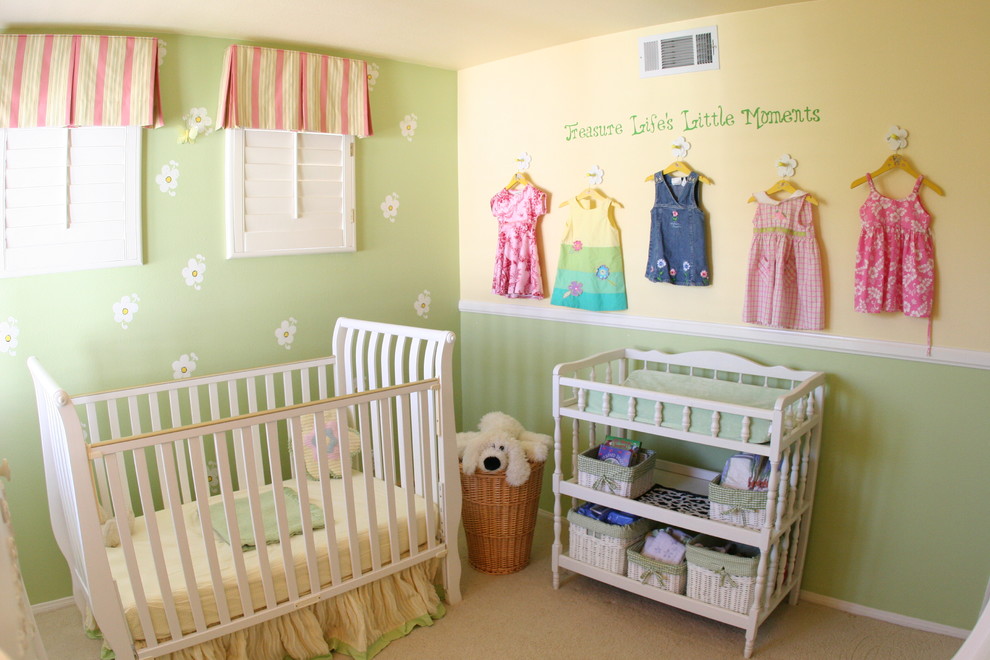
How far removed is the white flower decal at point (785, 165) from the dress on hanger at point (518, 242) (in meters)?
1.00

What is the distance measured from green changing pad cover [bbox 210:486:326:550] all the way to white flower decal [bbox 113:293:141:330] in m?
0.73

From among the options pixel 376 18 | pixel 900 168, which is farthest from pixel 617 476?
pixel 376 18

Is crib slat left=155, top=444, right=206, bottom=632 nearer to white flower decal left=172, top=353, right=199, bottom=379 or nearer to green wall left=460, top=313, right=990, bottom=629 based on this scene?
white flower decal left=172, top=353, right=199, bottom=379

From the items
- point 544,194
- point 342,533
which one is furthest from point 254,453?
point 544,194

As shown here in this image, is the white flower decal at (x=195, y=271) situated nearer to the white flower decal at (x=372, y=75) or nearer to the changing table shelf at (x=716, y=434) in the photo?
the white flower decal at (x=372, y=75)

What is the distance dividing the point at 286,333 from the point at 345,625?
3.97ft

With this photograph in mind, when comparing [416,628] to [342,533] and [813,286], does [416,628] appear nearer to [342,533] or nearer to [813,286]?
[342,533]

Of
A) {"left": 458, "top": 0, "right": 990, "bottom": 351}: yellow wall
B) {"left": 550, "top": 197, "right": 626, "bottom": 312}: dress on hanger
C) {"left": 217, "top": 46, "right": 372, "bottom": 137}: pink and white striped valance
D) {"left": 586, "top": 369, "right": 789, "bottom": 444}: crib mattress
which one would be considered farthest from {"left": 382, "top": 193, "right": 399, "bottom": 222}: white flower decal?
{"left": 586, "top": 369, "right": 789, "bottom": 444}: crib mattress

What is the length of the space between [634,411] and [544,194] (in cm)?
116

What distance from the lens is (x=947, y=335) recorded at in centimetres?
228

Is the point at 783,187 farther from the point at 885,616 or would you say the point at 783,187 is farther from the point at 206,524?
the point at 206,524

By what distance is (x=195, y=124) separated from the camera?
2666 millimetres

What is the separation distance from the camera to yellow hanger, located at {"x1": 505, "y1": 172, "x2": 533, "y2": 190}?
10.5ft

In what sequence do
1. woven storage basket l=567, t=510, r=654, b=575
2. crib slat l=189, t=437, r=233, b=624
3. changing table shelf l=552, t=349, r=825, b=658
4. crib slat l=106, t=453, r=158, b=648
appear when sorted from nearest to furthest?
crib slat l=106, t=453, r=158, b=648, crib slat l=189, t=437, r=233, b=624, changing table shelf l=552, t=349, r=825, b=658, woven storage basket l=567, t=510, r=654, b=575
